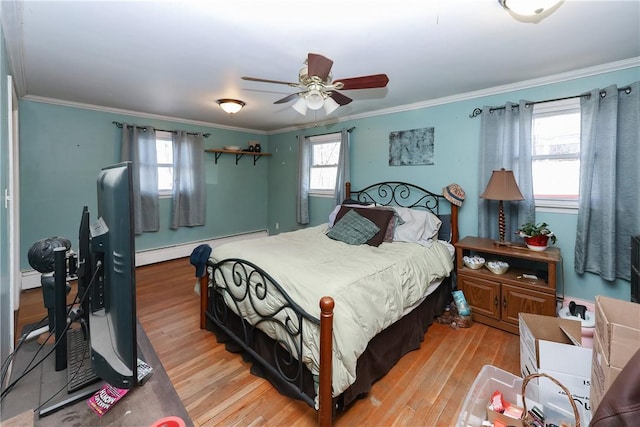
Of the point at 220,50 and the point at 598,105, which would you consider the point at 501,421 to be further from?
the point at 220,50

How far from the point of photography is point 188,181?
4.70 metres

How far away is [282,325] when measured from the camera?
1745mm

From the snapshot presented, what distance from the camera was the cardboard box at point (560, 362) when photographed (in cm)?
143

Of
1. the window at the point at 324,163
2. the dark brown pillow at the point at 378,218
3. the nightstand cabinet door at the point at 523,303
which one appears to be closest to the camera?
the nightstand cabinet door at the point at 523,303

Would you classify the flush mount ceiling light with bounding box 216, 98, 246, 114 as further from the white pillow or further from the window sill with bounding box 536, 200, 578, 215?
the window sill with bounding box 536, 200, 578, 215

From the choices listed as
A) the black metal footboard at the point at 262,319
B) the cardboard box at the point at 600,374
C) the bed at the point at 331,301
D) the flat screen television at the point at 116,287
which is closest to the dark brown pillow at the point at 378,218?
the bed at the point at 331,301

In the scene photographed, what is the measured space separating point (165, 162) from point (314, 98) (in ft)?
11.4

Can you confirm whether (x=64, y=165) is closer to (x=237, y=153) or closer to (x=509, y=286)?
(x=237, y=153)

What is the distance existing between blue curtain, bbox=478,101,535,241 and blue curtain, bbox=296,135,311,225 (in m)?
2.75

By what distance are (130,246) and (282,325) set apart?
1177 millimetres

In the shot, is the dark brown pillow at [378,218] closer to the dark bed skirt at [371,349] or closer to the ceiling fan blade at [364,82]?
the dark bed skirt at [371,349]

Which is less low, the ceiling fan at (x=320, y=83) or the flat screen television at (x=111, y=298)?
the ceiling fan at (x=320, y=83)

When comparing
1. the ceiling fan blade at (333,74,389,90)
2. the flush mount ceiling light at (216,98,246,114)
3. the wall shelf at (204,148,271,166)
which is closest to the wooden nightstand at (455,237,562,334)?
the ceiling fan blade at (333,74,389,90)

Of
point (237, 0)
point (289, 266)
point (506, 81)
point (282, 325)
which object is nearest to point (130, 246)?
point (282, 325)
